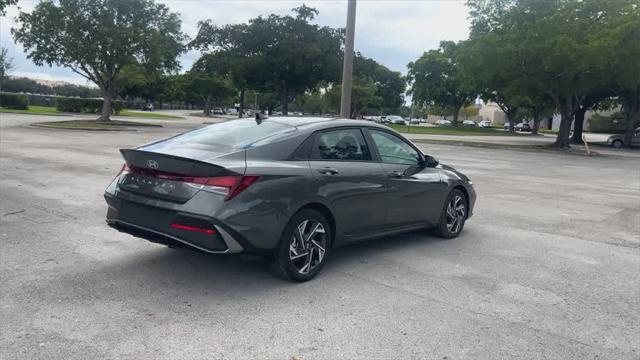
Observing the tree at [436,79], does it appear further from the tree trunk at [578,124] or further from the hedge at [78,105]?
the hedge at [78,105]

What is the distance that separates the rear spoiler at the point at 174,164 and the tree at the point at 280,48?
36.7m

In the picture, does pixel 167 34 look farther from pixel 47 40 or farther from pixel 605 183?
pixel 605 183

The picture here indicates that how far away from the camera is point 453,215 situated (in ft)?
23.5

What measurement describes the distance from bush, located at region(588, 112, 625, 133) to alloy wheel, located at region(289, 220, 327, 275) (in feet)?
288

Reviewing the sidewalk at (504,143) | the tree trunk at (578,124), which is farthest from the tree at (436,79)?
the sidewalk at (504,143)

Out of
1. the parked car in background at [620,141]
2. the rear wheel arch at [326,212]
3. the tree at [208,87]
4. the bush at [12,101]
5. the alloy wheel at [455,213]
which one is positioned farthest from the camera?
the tree at [208,87]

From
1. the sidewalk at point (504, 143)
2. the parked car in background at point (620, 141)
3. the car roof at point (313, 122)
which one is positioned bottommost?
the sidewalk at point (504, 143)

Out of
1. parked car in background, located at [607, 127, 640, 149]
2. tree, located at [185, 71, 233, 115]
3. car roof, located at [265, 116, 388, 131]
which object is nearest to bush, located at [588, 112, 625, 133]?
parked car in background, located at [607, 127, 640, 149]

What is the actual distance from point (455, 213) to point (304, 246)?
2.86m

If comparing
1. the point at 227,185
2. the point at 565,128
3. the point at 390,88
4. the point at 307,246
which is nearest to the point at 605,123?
the point at 390,88

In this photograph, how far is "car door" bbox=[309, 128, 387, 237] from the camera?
208 inches

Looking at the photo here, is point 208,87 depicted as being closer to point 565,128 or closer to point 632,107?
point 565,128

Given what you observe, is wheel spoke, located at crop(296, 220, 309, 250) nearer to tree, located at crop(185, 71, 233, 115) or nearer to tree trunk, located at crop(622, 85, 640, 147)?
tree trunk, located at crop(622, 85, 640, 147)

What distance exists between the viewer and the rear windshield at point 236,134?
17.0 ft
